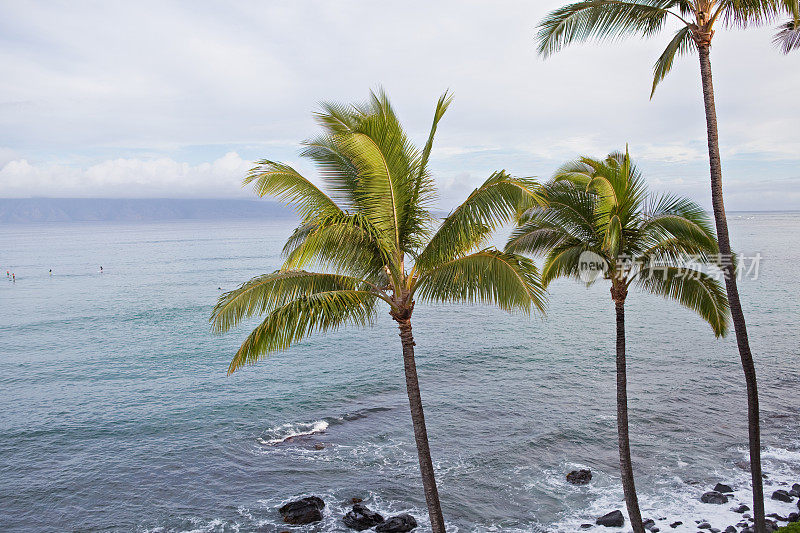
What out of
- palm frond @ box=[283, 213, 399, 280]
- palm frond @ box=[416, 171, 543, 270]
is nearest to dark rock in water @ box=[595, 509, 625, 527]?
palm frond @ box=[416, 171, 543, 270]

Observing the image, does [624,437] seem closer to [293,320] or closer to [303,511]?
[293,320]

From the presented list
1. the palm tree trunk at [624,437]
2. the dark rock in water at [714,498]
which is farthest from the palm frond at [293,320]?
the dark rock in water at [714,498]

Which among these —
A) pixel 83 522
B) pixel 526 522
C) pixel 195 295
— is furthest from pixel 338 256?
pixel 195 295

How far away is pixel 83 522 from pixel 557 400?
24.1 m

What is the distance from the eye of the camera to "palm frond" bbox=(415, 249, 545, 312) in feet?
34.8

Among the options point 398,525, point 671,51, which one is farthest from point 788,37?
point 398,525

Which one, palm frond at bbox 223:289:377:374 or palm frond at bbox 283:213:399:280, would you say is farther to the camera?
palm frond at bbox 223:289:377:374

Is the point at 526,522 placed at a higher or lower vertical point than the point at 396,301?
lower

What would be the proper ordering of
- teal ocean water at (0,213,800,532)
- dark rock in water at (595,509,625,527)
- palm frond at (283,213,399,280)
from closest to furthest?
palm frond at (283,213,399,280) < dark rock in water at (595,509,625,527) < teal ocean water at (0,213,800,532)

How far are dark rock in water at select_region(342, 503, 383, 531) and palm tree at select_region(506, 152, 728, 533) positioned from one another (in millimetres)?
9462

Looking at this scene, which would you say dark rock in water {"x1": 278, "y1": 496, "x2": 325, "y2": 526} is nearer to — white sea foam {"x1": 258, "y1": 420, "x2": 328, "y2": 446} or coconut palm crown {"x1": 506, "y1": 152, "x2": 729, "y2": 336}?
white sea foam {"x1": 258, "y1": 420, "x2": 328, "y2": 446}

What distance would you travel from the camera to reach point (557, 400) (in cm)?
3300

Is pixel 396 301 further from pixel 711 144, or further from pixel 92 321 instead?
pixel 92 321

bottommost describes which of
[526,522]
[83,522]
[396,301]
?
[83,522]
